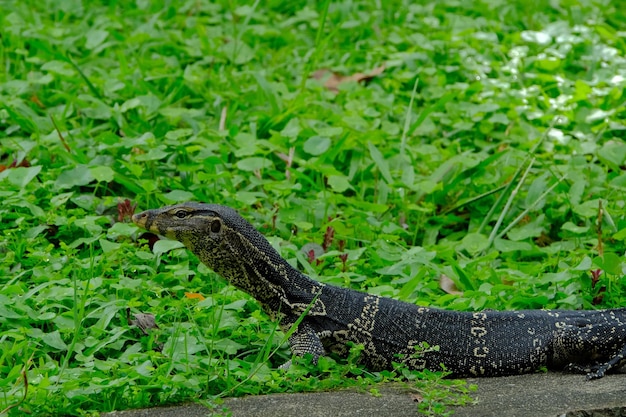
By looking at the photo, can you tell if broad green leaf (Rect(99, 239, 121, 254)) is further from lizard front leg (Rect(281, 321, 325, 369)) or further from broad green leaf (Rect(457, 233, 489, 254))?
broad green leaf (Rect(457, 233, 489, 254))

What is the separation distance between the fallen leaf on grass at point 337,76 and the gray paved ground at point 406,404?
16.9 ft

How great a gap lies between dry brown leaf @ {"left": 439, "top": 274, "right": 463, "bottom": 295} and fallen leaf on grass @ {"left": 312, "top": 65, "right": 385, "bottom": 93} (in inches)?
136

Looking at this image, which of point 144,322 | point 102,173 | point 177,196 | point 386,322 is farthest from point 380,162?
point 144,322

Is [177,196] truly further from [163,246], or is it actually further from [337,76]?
[337,76]

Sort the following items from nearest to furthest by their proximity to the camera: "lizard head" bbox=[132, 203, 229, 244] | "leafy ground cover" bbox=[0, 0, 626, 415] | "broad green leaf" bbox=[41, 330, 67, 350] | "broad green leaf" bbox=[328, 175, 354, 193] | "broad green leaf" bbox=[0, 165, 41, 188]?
"broad green leaf" bbox=[41, 330, 67, 350], "leafy ground cover" bbox=[0, 0, 626, 415], "lizard head" bbox=[132, 203, 229, 244], "broad green leaf" bbox=[0, 165, 41, 188], "broad green leaf" bbox=[328, 175, 354, 193]

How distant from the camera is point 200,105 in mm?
8648

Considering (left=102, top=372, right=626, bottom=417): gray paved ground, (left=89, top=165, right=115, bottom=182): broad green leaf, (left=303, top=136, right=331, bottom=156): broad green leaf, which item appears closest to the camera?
(left=102, top=372, right=626, bottom=417): gray paved ground

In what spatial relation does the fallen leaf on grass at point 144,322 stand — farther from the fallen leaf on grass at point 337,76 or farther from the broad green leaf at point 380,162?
the fallen leaf on grass at point 337,76

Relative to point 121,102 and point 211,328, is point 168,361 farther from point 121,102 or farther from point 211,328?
point 121,102

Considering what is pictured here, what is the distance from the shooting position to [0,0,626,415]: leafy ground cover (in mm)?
5195

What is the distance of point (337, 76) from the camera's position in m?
9.78

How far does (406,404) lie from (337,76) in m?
5.63

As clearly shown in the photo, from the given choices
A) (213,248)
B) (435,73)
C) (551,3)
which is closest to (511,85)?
(435,73)

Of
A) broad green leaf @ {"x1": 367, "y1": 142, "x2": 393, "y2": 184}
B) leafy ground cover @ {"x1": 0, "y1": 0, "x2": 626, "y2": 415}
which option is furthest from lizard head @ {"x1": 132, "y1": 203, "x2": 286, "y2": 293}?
broad green leaf @ {"x1": 367, "y1": 142, "x2": 393, "y2": 184}
